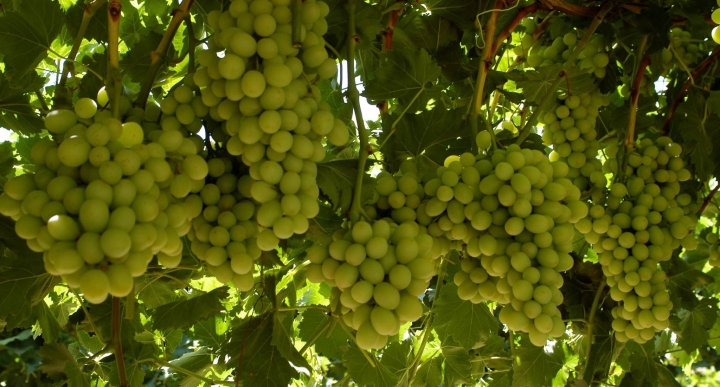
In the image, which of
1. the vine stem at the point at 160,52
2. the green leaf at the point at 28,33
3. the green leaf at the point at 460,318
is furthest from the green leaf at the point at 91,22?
the green leaf at the point at 460,318

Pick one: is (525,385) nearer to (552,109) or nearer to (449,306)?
(449,306)

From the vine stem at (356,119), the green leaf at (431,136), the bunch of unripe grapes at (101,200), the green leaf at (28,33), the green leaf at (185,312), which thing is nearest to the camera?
the bunch of unripe grapes at (101,200)

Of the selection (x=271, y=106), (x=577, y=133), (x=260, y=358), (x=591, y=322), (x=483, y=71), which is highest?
(x=271, y=106)

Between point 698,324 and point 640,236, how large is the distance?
550mm

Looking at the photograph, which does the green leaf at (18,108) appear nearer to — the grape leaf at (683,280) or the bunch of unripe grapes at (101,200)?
the bunch of unripe grapes at (101,200)

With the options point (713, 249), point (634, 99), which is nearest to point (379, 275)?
point (634, 99)

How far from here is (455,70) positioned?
1171 millimetres

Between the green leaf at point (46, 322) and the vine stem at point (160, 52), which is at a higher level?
the vine stem at point (160, 52)

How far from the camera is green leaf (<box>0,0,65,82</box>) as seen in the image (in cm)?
90

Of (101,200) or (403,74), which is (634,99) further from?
(101,200)

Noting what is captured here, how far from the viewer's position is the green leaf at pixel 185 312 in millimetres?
1114

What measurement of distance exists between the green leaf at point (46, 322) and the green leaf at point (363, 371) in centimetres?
60

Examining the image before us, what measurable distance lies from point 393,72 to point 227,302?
37.9 inches

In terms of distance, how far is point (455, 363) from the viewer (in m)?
1.46
